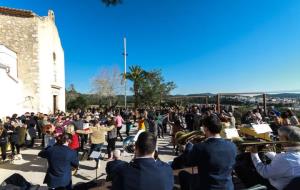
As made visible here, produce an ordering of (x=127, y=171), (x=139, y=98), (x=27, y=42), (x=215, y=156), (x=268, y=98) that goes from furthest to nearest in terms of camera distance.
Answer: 1. (x=139, y=98)
2. (x=27, y=42)
3. (x=268, y=98)
4. (x=215, y=156)
5. (x=127, y=171)

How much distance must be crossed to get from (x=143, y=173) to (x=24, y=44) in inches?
908

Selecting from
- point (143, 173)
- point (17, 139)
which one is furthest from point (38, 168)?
point (143, 173)

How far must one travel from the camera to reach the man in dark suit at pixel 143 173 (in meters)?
2.68

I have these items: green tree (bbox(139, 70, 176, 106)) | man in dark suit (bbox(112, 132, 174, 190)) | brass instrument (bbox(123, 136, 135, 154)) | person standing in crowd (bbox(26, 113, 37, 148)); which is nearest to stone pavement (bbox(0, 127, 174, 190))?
brass instrument (bbox(123, 136, 135, 154))

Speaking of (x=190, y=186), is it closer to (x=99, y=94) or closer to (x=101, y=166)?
(x=101, y=166)

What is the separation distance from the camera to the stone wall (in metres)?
22.8

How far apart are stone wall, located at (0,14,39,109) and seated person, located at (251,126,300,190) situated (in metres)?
21.6

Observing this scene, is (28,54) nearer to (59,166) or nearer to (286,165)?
(59,166)

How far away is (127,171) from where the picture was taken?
8.92ft

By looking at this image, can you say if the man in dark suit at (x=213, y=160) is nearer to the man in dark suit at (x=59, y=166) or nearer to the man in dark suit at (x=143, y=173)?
the man in dark suit at (x=143, y=173)

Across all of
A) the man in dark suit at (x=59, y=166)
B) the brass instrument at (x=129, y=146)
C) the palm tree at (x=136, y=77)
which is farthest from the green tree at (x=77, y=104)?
the man in dark suit at (x=59, y=166)

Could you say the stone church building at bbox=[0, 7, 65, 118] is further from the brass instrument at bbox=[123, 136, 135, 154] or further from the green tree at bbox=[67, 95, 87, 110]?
the green tree at bbox=[67, 95, 87, 110]

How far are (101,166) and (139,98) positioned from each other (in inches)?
1180

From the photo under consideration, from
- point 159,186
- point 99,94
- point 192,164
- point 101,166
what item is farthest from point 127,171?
point 99,94
